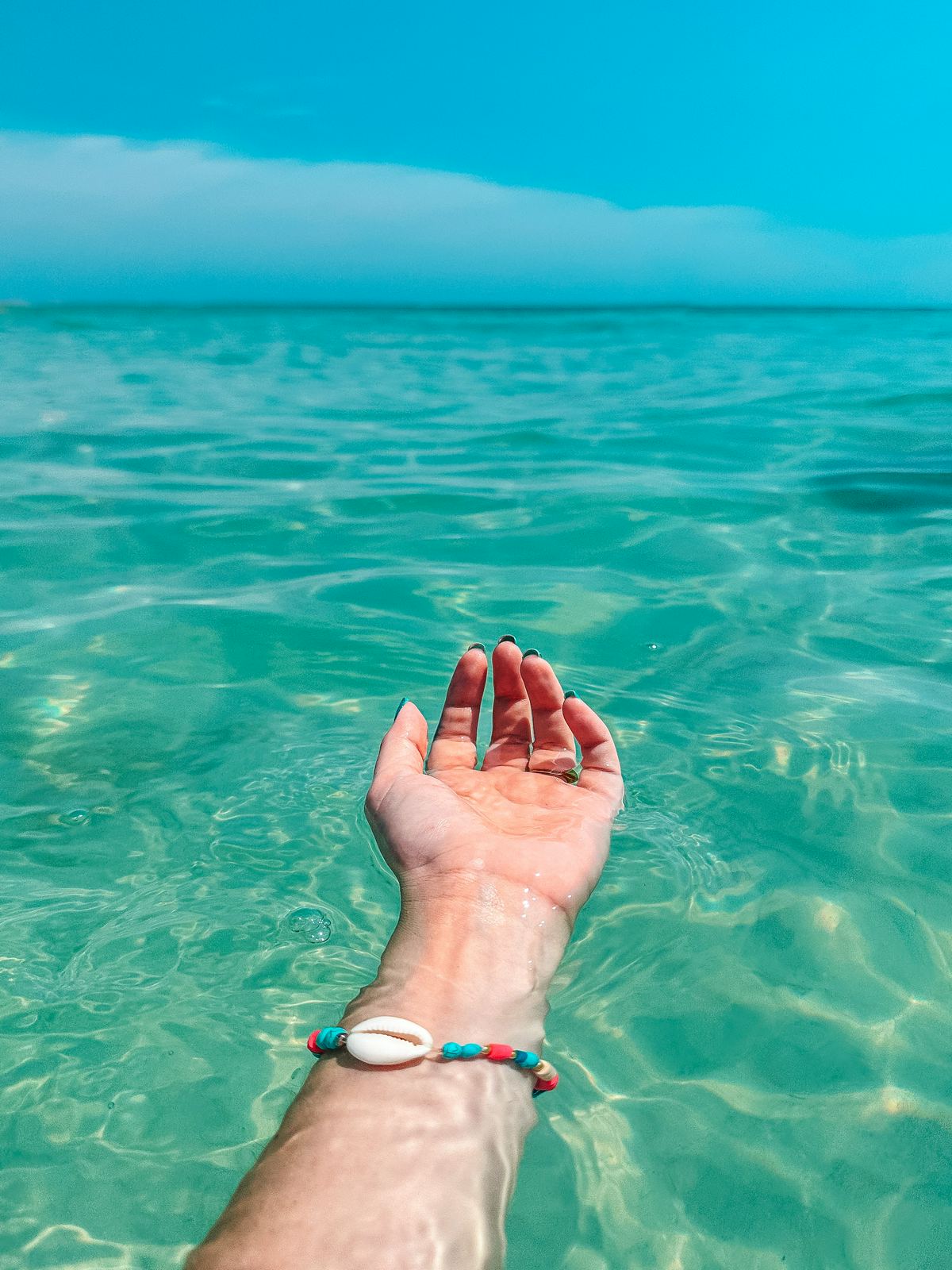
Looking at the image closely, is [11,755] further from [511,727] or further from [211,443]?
[211,443]

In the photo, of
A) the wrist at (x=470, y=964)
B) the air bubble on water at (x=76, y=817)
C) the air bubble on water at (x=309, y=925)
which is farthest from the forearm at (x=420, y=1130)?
the air bubble on water at (x=76, y=817)

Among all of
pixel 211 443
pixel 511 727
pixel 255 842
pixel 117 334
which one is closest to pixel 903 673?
pixel 511 727

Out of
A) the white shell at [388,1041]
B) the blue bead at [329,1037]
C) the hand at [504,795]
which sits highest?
the hand at [504,795]

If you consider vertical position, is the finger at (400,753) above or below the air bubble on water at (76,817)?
above

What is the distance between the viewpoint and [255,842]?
2.94 m

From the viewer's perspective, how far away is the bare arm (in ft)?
5.21

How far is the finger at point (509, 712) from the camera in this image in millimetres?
2953

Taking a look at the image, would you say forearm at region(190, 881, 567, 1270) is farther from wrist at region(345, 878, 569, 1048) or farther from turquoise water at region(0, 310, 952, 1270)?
turquoise water at region(0, 310, 952, 1270)

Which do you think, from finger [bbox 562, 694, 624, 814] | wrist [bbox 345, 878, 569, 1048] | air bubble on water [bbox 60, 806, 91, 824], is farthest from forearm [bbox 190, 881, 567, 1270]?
air bubble on water [bbox 60, 806, 91, 824]

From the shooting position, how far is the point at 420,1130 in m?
1.76

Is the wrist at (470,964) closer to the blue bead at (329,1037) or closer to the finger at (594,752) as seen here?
the blue bead at (329,1037)

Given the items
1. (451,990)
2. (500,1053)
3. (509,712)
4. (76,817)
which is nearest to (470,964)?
(451,990)

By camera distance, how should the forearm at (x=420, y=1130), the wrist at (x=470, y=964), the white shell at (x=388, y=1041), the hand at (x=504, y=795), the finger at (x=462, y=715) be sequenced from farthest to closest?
the finger at (x=462, y=715) < the hand at (x=504, y=795) < the wrist at (x=470, y=964) < the white shell at (x=388, y=1041) < the forearm at (x=420, y=1130)

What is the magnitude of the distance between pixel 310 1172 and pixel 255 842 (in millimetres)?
1363
